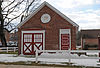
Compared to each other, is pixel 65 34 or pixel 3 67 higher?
pixel 65 34

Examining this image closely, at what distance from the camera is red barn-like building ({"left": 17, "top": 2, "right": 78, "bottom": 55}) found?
1936 centimetres

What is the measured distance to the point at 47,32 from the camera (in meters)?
20.0

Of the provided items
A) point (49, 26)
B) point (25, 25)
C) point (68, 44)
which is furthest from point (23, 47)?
point (68, 44)

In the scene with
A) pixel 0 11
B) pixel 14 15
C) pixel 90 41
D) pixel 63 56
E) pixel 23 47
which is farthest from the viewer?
pixel 90 41

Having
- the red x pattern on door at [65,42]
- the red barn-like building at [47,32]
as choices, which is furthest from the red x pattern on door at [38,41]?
the red x pattern on door at [65,42]

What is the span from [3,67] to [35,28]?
8125 millimetres

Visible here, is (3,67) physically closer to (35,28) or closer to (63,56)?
(63,56)


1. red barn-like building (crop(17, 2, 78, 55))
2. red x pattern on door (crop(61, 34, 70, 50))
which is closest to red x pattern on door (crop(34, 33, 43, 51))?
red barn-like building (crop(17, 2, 78, 55))

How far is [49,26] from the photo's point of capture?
65.5ft

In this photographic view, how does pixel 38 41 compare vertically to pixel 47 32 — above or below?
below

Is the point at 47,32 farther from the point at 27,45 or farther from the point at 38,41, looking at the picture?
the point at 27,45

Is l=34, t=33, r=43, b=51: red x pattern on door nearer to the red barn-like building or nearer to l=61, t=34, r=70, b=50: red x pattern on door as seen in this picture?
the red barn-like building

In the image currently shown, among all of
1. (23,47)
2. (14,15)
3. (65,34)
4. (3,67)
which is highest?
(14,15)

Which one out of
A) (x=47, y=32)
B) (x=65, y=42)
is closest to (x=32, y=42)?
(x=47, y=32)
